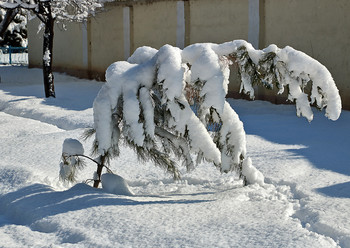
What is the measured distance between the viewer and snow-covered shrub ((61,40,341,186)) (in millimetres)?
5602

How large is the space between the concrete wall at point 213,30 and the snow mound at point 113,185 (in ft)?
21.4

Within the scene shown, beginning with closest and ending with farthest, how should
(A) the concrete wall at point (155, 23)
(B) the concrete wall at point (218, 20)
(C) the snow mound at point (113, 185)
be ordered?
(C) the snow mound at point (113, 185) < (B) the concrete wall at point (218, 20) < (A) the concrete wall at point (155, 23)

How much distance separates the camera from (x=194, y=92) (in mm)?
6105

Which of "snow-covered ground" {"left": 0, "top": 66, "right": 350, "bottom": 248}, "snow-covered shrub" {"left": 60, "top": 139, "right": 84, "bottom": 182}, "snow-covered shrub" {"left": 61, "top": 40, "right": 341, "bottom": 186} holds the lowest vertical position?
"snow-covered ground" {"left": 0, "top": 66, "right": 350, "bottom": 248}

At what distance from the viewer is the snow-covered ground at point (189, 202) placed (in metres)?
4.80

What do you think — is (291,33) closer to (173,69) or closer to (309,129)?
(309,129)

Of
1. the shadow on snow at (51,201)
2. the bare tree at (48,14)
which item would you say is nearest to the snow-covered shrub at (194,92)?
the shadow on snow at (51,201)

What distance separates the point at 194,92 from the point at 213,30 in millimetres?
8234

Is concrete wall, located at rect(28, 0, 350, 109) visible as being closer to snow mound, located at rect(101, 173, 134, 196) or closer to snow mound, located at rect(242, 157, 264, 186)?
snow mound, located at rect(242, 157, 264, 186)

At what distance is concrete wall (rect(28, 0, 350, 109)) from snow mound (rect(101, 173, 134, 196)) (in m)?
6.51

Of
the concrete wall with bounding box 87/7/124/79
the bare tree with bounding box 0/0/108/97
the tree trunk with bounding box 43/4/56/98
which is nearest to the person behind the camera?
the bare tree with bounding box 0/0/108/97

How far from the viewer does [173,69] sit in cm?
555

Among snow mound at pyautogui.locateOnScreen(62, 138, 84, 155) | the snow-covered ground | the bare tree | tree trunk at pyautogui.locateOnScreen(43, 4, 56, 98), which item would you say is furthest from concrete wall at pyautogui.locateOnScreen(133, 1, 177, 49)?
snow mound at pyautogui.locateOnScreen(62, 138, 84, 155)

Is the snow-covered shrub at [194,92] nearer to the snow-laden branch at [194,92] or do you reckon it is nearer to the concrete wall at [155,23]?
the snow-laden branch at [194,92]
